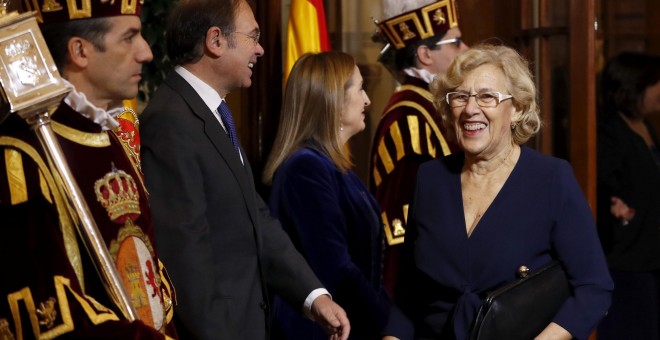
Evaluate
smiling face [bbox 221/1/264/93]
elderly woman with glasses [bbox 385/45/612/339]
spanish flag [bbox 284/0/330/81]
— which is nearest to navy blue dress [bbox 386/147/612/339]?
elderly woman with glasses [bbox 385/45/612/339]

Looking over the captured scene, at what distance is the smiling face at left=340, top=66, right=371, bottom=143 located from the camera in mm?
3838

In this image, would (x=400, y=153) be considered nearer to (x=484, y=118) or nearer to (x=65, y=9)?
(x=484, y=118)

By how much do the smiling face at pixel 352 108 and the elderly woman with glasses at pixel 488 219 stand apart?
799 millimetres

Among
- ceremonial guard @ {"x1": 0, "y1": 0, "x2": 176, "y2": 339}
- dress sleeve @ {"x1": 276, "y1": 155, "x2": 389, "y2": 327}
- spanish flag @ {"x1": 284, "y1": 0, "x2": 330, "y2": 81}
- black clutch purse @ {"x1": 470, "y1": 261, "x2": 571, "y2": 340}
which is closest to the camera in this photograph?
ceremonial guard @ {"x1": 0, "y1": 0, "x2": 176, "y2": 339}

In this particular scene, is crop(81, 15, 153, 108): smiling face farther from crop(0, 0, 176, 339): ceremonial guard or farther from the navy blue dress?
the navy blue dress

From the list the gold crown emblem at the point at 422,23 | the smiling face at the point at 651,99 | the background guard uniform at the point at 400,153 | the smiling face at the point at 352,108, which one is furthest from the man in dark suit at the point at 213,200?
the smiling face at the point at 651,99

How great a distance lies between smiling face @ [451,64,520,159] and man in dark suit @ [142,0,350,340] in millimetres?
571

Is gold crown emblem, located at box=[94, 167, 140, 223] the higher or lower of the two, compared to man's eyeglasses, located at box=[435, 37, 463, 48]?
higher

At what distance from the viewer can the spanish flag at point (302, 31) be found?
471 centimetres

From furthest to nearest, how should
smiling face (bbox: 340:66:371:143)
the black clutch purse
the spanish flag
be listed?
the spanish flag → smiling face (bbox: 340:66:371:143) → the black clutch purse

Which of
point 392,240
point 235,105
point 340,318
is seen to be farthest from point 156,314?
point 235,105

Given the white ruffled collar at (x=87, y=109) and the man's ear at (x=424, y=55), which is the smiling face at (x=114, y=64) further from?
the man's ear at (x=424, y=55)

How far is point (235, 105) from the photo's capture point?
4.90 meters

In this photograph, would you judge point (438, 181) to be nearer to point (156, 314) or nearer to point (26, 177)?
point (156, 314)
